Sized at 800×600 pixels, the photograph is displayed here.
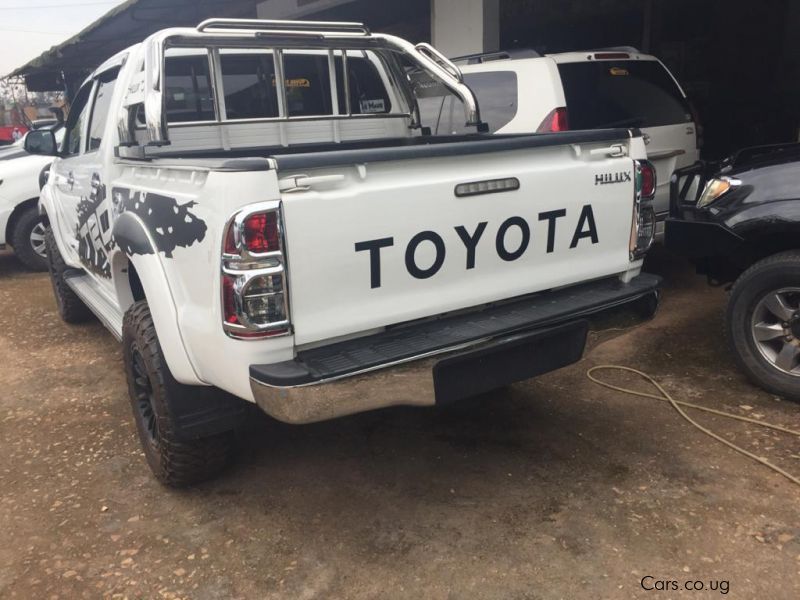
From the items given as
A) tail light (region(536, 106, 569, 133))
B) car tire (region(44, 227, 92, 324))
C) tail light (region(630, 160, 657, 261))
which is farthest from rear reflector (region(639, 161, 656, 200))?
car tire (region(44, 227, 92, 324))

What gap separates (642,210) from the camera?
10.2ft

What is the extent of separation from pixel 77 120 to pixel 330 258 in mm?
3338

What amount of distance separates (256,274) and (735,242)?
2801 mm

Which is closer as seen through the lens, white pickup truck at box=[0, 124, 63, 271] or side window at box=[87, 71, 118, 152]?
side window at box=[87, 71, 118, 152]

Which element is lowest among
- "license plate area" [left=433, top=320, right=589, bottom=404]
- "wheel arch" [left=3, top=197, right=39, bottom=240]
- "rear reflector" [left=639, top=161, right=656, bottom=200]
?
"wheel arch" [left=3, top=197, right=39, bottom=240]

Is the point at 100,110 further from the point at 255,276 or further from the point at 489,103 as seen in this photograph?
the point at 489,103

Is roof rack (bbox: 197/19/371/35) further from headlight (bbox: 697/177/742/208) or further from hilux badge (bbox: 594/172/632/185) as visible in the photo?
headlight (bbox: 697/177/742/208)

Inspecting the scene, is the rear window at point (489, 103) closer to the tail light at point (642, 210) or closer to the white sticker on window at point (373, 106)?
the white sticker on window at point (373, 106)

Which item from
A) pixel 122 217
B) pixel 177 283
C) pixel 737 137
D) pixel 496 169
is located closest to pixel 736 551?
pixel 496 169

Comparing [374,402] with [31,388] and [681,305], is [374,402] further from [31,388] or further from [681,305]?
[681,305]

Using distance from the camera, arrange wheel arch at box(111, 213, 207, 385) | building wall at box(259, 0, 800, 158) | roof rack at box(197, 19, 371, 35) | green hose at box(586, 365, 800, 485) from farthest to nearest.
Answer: building wall at box(259, 0, 800, 158) → roof rack at box(197, 19, 371, 35) → green hose at box(586, 365, 800, 485) → wheel arch at box(111, 213, 207, 385)

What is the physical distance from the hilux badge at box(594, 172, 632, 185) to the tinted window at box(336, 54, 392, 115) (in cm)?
195

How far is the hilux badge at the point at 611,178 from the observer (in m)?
2.91

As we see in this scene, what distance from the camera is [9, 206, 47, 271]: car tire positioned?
7.71m
